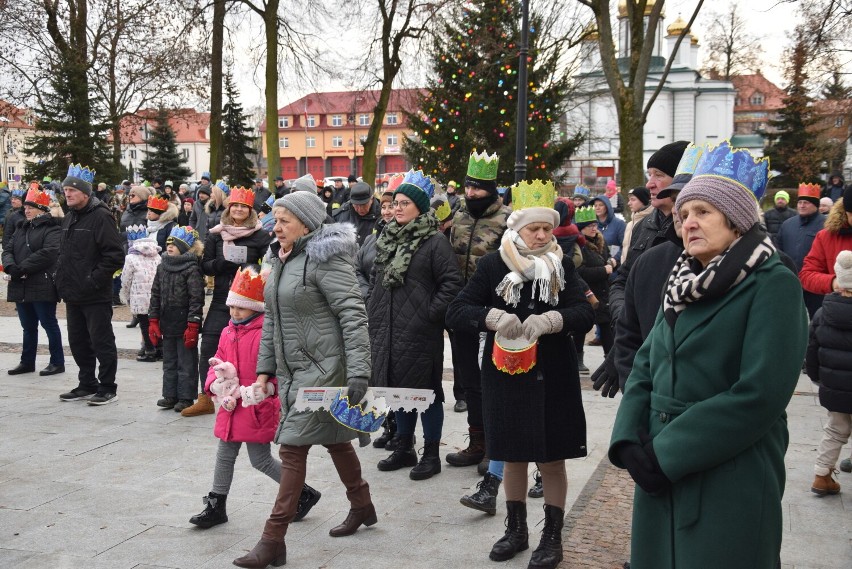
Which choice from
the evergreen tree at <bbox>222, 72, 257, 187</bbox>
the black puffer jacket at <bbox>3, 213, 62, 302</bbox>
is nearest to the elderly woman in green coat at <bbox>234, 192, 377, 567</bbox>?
the black puffer jacket at <bbox>3, 213, 62, 302</bbox>

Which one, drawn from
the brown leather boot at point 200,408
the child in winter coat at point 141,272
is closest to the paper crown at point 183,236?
the brown leather boot at point 200,408

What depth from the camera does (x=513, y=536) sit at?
186 inches

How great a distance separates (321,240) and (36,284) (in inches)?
241

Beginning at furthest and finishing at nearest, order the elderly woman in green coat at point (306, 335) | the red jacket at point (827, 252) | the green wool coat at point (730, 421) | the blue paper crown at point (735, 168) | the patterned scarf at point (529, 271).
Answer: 1. the red jacket at point (827, 252)
2. the elderly woman in green coat at point (306, 335)
3. the patterned scarf at point (529, 271)
4. the blue paper crown at point (735, 168)
5. the green wool coat at point (730, 421)

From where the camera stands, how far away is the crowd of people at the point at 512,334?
2.76m

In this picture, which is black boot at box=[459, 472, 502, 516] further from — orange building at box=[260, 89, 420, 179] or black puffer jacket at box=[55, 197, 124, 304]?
orange building at box=[260, 89, 420, 179]

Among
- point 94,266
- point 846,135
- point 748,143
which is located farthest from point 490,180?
point 748,143

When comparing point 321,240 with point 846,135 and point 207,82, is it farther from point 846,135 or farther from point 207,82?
point 846,135

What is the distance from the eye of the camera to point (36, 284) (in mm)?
9688

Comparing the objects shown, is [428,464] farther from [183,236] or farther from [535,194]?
[183,236]

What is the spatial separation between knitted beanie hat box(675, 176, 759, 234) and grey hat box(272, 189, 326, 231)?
2.51 meters

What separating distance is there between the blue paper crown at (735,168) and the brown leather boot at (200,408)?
5.98 metres

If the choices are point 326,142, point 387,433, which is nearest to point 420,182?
point 387,433

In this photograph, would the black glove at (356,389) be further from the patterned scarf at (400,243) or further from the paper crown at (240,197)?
the paper crown at (240,197)
